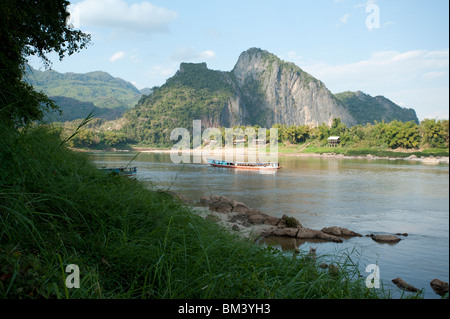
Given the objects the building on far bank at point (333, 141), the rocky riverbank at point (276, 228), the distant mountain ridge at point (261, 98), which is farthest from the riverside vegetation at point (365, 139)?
the distant mountain ridge at point (261, 98)

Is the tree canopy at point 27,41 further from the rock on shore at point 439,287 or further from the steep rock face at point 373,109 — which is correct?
the steep rock face at point 373,109

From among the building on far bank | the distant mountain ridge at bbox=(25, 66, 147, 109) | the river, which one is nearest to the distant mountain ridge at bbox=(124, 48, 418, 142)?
the distant mountain ridge at bbox=(25, 66, 147, 109)

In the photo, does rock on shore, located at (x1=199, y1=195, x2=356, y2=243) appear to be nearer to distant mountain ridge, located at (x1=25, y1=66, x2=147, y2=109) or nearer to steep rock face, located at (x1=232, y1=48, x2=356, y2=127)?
distant mountain ridge, located at (x1=25, y1=66, x2=147, y2=109)

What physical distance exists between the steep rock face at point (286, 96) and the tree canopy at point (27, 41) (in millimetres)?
122321

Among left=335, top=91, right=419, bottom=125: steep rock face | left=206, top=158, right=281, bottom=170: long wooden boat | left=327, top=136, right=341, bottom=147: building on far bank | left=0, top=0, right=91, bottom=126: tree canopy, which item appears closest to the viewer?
Answer: left=0, top=0, right=91, bottom=126: tree canopy

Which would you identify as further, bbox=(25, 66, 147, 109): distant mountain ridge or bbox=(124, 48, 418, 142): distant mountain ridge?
bbox=(25, 66, 147, 109): distant mountain ridge

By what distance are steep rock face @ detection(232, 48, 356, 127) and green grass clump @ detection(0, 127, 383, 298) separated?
126006 mm

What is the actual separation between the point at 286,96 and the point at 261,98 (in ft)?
35.4

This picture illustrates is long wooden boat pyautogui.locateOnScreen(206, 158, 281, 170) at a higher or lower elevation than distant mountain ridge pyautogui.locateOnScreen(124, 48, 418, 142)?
lower

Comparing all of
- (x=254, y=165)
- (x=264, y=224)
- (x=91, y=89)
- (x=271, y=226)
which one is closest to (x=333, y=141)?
(x=254, y=165)

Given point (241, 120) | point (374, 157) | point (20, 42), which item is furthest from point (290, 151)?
point (241, 120)

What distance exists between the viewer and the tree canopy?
423cm

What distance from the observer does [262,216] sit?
859cm

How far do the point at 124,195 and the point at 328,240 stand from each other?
540 cm
